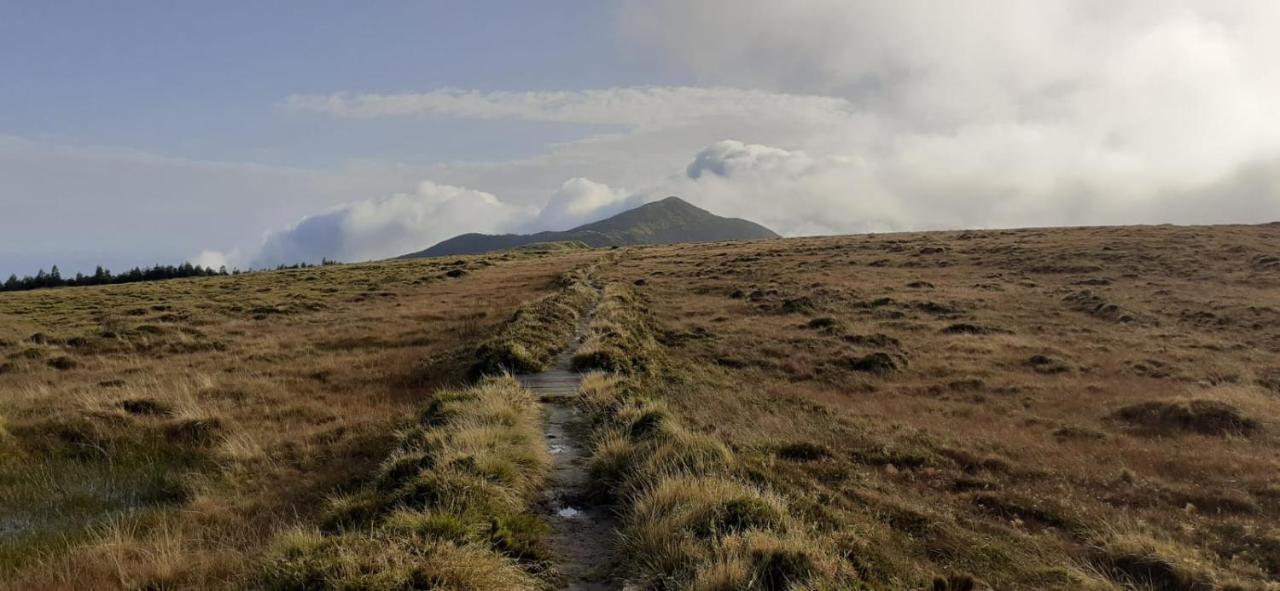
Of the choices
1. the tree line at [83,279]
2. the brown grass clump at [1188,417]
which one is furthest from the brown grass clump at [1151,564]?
the tree line at [83,279]

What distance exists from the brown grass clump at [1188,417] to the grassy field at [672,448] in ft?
0.26

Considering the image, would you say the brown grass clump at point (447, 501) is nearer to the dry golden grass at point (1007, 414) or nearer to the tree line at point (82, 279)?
the dry golden grass at point (1007, 414)

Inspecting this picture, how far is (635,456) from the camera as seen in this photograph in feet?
31.0

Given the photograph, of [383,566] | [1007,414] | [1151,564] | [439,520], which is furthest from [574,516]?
[1007,414]

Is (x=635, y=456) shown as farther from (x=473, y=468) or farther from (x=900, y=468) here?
(x=900, y=468)

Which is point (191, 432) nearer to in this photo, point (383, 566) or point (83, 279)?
point (383, 566)

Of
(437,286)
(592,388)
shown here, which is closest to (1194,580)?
(592,388)

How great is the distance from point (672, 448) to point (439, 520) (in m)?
3.65

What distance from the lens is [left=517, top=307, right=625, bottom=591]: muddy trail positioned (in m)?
6.80

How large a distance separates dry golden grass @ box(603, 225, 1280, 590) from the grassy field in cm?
9

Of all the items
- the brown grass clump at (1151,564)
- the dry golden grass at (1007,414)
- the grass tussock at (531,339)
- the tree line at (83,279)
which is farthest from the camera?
the tree line at (83,279)

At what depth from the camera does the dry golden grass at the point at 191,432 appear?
712 centimetres

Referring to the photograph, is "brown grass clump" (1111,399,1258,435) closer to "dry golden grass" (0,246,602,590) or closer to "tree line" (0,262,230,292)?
"dry golden grass" (0,246,602,590)

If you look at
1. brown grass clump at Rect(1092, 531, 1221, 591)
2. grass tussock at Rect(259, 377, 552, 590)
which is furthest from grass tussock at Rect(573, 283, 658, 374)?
brown grass clump at Rect(1092, 531, 1221, 591)
